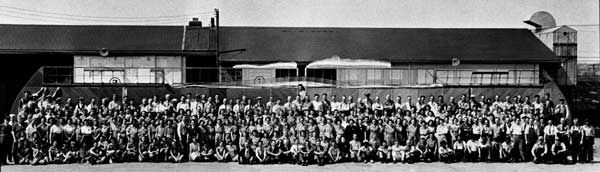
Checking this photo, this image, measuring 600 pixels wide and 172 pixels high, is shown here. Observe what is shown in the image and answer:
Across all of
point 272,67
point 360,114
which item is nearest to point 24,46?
point 272,67

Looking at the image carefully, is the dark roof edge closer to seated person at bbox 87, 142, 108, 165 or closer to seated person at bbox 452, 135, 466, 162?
seated person at bbox 87, 142, 108, 165

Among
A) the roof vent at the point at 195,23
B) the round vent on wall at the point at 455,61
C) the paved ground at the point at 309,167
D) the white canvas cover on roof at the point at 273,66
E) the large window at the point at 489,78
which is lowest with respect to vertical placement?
the paved ground at the point at 309,167

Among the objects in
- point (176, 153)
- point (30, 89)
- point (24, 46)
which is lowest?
point (176, 153)

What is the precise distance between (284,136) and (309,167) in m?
1.47

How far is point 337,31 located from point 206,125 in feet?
52.5

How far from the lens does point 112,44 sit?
3167 centimetres

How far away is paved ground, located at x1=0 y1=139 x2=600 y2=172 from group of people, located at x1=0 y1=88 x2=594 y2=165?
57cm

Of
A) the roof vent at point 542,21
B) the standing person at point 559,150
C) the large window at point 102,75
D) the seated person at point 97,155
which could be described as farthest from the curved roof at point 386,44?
the seated person at point 97,155

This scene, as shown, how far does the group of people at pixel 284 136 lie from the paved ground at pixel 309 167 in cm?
57

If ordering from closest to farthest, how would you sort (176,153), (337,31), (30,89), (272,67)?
(176,153)
(30,89)
(272,67)
(337,31)

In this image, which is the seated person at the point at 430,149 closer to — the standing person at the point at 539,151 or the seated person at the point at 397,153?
the seated person at the point at 397,153

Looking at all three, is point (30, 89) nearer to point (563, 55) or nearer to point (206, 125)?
point (206, 125)

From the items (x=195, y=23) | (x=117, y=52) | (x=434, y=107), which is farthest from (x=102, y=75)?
(x=434, y=107)

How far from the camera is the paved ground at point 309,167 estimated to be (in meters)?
17.0
